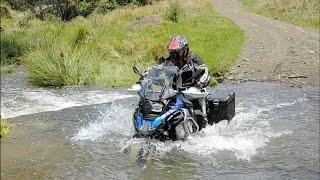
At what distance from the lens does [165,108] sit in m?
9.48

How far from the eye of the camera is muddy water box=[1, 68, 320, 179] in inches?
338

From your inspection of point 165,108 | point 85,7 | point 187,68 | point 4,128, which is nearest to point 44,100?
point 4,128

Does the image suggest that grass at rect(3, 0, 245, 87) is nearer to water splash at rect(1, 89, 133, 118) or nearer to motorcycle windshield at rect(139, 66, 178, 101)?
water splash at rect(1, 89, 133, 118)

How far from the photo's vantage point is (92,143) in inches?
405

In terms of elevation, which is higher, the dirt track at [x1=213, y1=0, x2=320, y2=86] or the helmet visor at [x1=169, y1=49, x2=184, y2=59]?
the helmet visor at [x1=169, y1=49, x2=184, y2=59]

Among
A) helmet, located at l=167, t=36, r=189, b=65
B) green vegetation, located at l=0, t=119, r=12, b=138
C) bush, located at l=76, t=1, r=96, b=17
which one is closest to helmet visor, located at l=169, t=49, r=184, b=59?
helmet, located at l=167, t=36, r=189, b=65

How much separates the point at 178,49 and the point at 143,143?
5.97ft

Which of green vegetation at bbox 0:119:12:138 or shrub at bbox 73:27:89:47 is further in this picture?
shrub at bbox 73:27:89:47

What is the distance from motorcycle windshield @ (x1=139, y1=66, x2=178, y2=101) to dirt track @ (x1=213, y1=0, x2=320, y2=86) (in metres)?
7.21

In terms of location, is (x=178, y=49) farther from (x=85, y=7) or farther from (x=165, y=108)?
(x=85, y=7)

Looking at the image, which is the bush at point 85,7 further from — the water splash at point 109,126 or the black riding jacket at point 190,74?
the black riding jacket at point 190,74

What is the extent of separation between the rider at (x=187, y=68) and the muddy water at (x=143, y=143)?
1.84 feet

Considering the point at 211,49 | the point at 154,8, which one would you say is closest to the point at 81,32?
the point at 211,49

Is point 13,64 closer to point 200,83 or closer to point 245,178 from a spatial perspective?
point 200,83
